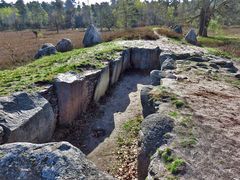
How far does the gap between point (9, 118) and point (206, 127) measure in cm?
645

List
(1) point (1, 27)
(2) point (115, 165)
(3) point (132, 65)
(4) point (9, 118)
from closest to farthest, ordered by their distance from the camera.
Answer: (4) point (9, 118), (2) point (115, 165), (3) point (132, 65), (1) point (1, 27)

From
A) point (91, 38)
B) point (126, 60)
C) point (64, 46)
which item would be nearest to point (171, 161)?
point (126, 60)

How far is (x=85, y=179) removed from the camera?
5648 millimetres

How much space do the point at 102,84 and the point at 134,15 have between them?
2418 inches

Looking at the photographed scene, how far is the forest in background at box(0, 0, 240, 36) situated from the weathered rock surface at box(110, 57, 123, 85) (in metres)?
27.4

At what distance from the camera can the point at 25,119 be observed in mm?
9438

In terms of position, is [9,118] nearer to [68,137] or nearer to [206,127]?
[68,137]

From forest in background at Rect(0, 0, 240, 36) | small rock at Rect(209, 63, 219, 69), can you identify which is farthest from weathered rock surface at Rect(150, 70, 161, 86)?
forest in background at Rect(0, 0, 240, 36)

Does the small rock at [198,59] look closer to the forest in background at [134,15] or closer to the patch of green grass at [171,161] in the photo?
the patch of green grass at [171,161]

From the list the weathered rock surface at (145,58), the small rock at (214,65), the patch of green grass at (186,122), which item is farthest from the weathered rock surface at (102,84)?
the patch of green grass at (186,122)

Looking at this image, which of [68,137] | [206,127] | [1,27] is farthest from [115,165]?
[1,27]

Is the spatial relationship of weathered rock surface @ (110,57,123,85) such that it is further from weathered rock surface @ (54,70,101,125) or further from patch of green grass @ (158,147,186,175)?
patch of green grass @ (158,147,186,175)

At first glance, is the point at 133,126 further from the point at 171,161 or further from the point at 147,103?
the point at 171,161

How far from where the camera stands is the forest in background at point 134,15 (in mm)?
43594
